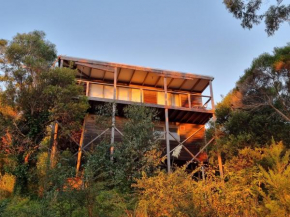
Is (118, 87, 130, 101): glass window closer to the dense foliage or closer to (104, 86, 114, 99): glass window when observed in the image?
(104, 86, 114, 99): glass window

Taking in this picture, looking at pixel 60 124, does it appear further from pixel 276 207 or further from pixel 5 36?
pixel 276 207

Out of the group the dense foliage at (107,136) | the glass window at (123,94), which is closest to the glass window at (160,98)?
the glass window at (123,94)

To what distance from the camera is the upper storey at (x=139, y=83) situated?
1452 cm

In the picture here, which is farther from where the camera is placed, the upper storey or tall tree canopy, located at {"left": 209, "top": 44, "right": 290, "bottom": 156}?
the upper storey

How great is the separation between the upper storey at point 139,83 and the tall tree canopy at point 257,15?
5.31 metres

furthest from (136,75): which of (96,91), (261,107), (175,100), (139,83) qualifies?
(261,107)

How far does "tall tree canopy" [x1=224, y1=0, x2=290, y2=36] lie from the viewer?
10094 millimetres

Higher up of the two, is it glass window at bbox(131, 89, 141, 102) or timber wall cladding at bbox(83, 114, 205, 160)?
glass window at bbox(131, 89, 141, 102)

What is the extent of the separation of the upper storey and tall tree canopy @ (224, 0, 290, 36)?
209 inches

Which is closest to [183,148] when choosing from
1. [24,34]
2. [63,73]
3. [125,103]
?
[125,103]

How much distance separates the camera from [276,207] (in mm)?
5383

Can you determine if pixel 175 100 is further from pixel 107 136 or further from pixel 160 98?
pixel 107 136

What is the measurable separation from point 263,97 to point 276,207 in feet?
26.7

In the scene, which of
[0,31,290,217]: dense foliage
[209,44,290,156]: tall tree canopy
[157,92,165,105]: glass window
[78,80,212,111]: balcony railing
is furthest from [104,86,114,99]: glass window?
[209,44,290,156]: tall tree canopy
